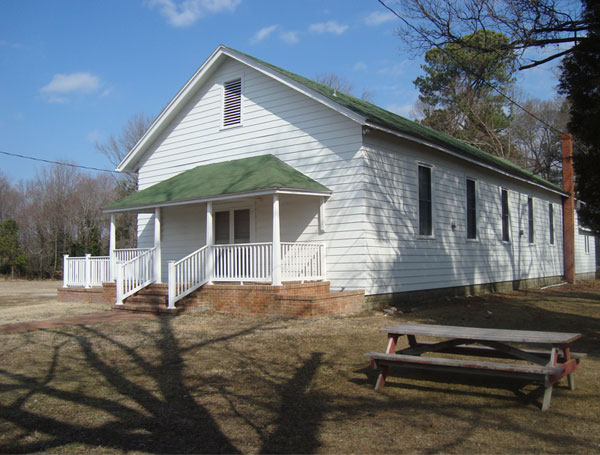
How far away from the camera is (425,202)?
15281 millimetres

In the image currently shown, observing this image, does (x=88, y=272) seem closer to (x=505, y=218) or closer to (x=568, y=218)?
(x=505, y=218)

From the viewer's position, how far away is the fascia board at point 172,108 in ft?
52.0

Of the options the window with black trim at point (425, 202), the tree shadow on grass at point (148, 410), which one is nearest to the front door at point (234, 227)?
the window with black trim at point (425, 202)

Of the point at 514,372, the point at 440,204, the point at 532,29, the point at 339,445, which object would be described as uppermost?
the point at 532,29

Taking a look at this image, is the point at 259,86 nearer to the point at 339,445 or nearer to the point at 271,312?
the point at 271,312

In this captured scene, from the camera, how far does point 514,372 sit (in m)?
5.24

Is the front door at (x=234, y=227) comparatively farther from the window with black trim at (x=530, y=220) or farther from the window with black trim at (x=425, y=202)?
the window with black trim at (x=530, y=220)

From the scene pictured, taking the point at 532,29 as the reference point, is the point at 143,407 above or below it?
below

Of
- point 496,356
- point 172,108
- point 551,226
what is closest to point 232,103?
point 172,108

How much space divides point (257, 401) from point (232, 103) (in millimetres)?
11726

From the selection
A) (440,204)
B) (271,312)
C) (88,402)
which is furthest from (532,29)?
(88,402)

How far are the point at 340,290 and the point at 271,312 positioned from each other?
2079 millimetres

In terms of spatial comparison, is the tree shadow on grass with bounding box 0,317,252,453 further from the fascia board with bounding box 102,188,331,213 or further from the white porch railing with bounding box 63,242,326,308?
the fascia board with bounding box 102,188,331,213

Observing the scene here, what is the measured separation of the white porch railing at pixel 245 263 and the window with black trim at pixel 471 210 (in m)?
7.86
